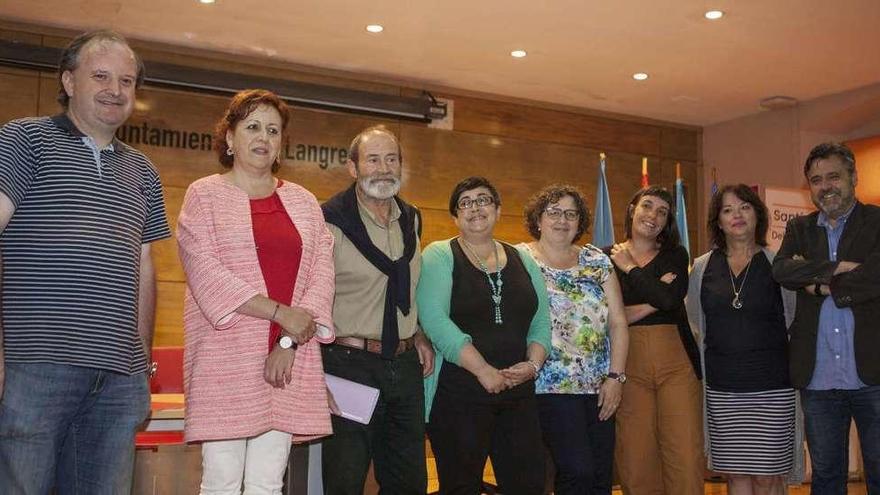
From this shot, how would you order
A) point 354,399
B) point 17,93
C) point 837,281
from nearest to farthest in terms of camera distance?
1. point 354,399
2. point 837,281
3. point 17,93

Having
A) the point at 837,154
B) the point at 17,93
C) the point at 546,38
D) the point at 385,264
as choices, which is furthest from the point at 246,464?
the point at 17,93

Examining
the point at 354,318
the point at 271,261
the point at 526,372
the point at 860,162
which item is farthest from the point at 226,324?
the point at 860,162

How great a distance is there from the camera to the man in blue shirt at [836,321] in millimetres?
3436

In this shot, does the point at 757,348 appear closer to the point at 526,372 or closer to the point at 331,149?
the point at 526,372

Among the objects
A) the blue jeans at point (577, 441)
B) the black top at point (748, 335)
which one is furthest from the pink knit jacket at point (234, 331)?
the black top at point (748, 335)

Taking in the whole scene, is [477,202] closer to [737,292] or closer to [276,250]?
[276,250]

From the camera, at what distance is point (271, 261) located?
2.70m

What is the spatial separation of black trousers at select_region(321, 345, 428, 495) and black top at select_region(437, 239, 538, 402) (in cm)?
23

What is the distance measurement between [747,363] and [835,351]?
1.22 feet

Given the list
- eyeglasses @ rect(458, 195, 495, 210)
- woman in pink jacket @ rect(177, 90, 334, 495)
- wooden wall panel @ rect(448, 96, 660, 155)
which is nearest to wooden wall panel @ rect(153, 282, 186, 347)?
wooden wall panel @ rect(448, 96, 660, 155)

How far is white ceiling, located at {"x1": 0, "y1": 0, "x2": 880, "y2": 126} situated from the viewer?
20.5ft

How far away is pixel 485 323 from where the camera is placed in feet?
11.1

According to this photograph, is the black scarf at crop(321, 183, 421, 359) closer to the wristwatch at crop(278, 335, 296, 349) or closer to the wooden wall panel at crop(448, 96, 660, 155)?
the wristwatch at crop(278, 335, 296, 349)

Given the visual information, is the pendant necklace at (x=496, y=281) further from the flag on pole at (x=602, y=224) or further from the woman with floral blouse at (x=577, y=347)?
the flag on pole at (x=602, y=224)
